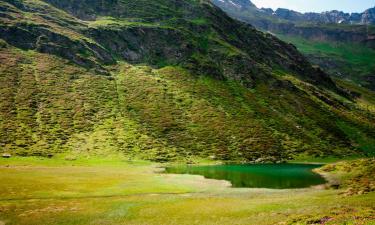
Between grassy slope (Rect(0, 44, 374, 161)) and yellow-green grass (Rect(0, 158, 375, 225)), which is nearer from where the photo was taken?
yellow-green grass (Rect(0, 158, 375, 225))

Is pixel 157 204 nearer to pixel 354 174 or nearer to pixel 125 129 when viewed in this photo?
pixel 354 174

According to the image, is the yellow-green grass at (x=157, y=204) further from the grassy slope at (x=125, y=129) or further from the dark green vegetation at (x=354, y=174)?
the grassy slope at (x=125, y=129)

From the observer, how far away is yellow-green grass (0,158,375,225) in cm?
4644

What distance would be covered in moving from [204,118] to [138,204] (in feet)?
444

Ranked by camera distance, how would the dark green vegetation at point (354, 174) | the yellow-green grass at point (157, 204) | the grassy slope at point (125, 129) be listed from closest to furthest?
the yellow-green grass at point (157, 204) < the dark green vegetation at point (354, 174) < the grassy slope at point (125, 129)

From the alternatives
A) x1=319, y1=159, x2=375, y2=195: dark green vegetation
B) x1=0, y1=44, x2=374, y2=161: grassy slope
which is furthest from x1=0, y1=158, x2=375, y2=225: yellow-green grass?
x1=0, y1=44, x2=374, y2=161: grassy slope

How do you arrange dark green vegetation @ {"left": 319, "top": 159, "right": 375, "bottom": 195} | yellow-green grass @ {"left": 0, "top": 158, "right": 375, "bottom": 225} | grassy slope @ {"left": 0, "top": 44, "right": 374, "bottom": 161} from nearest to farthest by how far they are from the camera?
1. yellow-green grass @ {"left": 0, "top": 158, "right": 375, "bottom": 225}
2. dark green vegetation @ {"left": 319, "top": 159, "right": 375, "bottom": 195}
3. grassy slope @ {"left": 0, "top": 44, "right": 374, "bottom": 161}

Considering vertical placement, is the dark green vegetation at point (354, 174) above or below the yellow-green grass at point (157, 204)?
below

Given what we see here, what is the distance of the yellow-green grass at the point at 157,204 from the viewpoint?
46438 millimetres

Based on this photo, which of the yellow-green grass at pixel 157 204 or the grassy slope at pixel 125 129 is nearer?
the yellow-green grass at pixel 157 204

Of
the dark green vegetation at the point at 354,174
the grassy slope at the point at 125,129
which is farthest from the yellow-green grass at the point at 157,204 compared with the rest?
the grassy slope at the point at 125,129

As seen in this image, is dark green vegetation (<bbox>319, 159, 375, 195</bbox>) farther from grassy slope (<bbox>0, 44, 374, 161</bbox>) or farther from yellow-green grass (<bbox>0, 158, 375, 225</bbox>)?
grassy slope (<bbox>0, 44, 374, 161</bbox>)

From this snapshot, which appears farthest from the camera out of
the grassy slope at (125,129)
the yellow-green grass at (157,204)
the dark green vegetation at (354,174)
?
the grassy slope at (125,129)

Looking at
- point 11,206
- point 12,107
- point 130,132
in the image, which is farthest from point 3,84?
point 11,206
